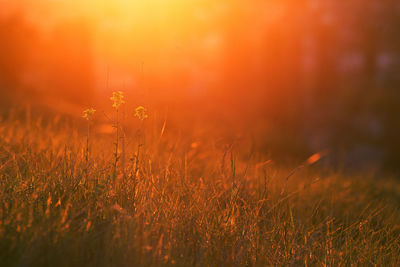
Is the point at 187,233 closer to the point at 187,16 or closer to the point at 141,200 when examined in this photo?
the point at 141,200

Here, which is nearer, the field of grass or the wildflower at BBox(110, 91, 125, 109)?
the field of grass

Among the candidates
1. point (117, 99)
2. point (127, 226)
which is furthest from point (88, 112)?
point (127, 226)

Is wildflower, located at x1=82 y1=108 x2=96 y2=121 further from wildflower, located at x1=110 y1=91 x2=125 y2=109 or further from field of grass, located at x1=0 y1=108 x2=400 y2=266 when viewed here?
field of grass, located at x1=0 y1=108 x2=400 y2=266

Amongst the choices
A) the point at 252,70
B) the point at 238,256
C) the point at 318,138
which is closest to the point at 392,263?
the point at 238,256

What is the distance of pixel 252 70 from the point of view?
18.0 metres

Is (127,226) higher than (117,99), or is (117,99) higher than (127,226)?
(117,99)

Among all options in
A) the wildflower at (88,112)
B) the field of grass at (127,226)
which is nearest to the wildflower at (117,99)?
the wildflower at (88,112)

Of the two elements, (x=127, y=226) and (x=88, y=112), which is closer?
(x=127, y=226)

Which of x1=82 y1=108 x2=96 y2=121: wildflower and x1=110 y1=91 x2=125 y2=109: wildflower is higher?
x1=110 y1=91 x2=125 y2=109: wildflower

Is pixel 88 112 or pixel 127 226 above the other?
pixel 88 112

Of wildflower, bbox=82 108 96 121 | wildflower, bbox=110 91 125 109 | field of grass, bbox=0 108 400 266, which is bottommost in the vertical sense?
field of grass, bbox=0 108 400 266

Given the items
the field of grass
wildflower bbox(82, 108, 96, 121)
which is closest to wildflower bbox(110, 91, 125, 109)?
wildflower bbox(82, 108, 96, 121)

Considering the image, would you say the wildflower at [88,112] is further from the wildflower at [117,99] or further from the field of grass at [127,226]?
the field of grass at [127,226]

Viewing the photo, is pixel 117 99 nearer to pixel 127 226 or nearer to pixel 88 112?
pixel 88 112
